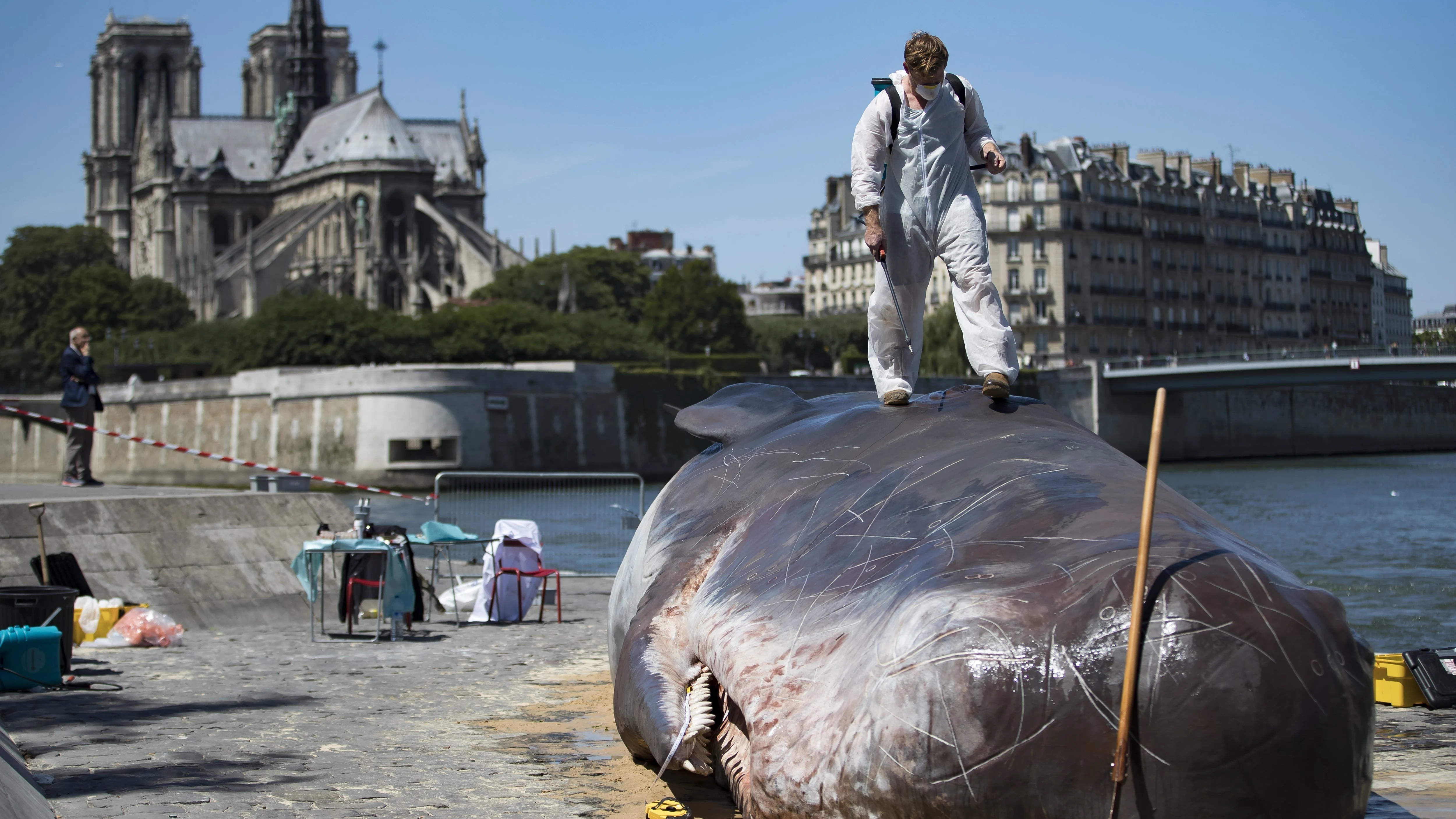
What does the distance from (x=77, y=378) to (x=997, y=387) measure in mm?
14152

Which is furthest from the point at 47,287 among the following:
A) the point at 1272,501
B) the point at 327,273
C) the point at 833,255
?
the point at 1272,501

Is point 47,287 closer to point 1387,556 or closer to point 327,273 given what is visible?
point 327,273

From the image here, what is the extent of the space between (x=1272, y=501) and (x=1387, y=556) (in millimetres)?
19812

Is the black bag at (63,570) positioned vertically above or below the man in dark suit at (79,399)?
below

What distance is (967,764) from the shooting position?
434cm

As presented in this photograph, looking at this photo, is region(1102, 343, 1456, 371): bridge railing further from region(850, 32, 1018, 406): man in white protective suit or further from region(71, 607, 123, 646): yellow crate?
region(850, 32, 1018, 406): man in white protective suit

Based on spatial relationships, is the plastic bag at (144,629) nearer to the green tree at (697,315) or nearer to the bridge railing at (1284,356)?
the bridge railing at (1284,356)

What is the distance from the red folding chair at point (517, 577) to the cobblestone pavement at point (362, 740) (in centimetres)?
223

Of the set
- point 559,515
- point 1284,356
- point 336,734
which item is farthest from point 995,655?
point 1284,356

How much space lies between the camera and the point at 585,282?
11419 centimetres

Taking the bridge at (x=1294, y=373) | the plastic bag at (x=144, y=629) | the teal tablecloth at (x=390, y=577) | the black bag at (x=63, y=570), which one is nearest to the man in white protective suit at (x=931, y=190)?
the teal tablecloth at (x=390, y=577)

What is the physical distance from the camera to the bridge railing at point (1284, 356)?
226ft

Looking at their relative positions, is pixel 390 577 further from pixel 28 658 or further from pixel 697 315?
pixel 697 315

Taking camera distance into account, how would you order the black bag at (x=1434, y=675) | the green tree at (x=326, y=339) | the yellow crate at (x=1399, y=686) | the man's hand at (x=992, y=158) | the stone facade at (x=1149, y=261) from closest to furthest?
the man's hand at (x=992, y=158) < the black bag at (x=1434, y=675) < the yellow crate at (x=1399, y=686) < the green tree at (x=326, y=339) < the stone facade at (x=1149, y=261)
